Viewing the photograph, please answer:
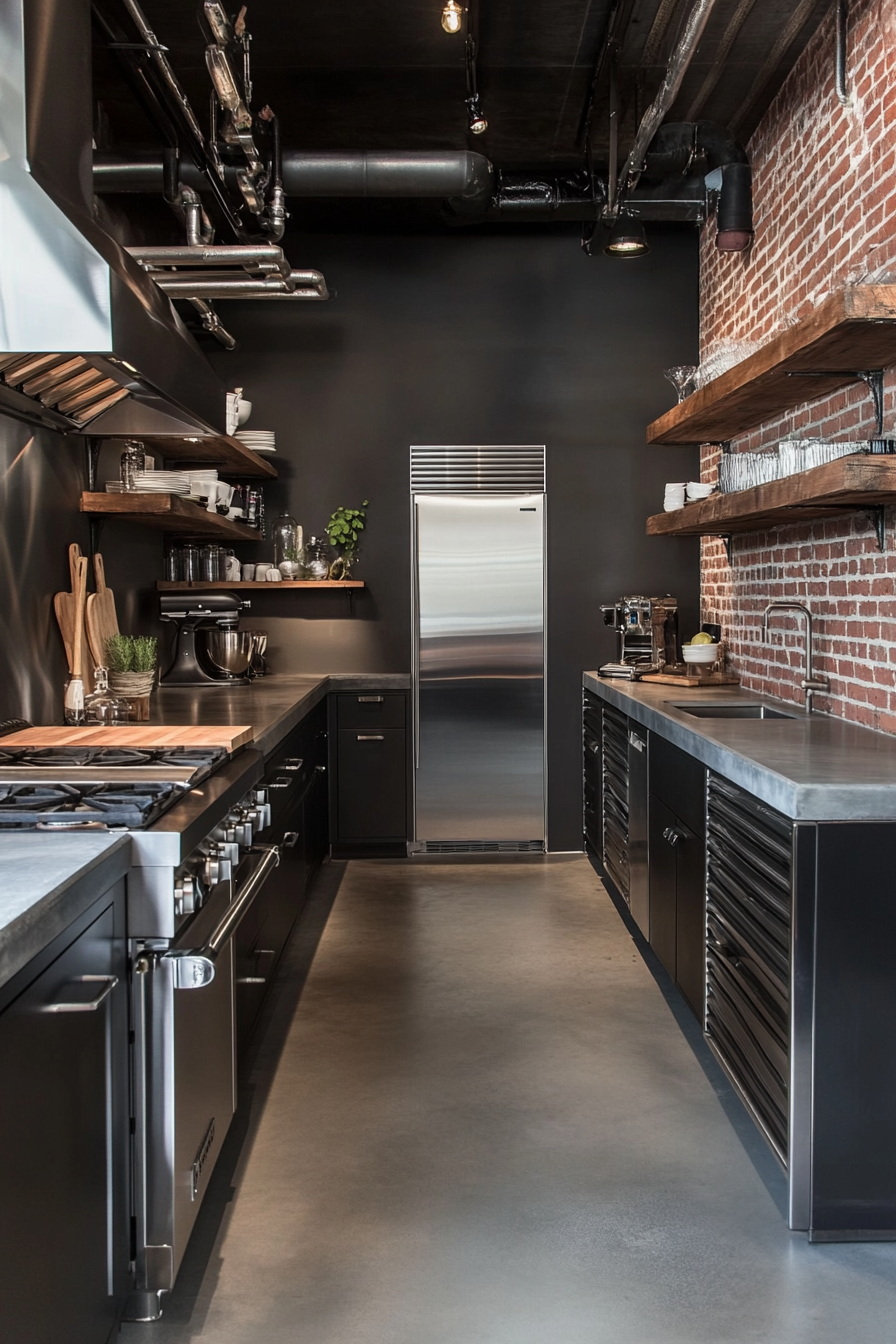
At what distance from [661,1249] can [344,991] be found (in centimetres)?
179

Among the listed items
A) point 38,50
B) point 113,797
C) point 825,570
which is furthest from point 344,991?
point 38,50

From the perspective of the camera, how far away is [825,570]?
4.03 m

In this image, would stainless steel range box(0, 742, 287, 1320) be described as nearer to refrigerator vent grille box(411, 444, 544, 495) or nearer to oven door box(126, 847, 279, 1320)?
oven door box(126, 847, 279, 1320)

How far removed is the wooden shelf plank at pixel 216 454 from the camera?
4.73 metres

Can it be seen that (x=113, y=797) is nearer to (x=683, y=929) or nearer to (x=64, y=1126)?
(x=64, y=1126)

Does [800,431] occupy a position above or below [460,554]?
above

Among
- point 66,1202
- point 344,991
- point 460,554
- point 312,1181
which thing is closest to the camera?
point 66,1202

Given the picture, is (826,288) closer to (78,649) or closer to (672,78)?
(672,78)

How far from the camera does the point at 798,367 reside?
338 centimetres

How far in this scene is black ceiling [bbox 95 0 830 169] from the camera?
3.93 meters

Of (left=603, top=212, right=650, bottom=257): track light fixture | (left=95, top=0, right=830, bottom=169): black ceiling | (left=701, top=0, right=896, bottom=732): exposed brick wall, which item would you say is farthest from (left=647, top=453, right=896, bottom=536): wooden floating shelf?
(left=95, top=0, right=830, bottom=169): black ceiling

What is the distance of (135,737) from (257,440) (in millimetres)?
2997

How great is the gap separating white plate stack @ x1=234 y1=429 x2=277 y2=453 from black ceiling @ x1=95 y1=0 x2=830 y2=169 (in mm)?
1448

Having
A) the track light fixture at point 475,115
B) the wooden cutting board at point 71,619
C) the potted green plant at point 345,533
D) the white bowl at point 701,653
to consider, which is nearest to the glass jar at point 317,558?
the potted green plant at point 345,533
